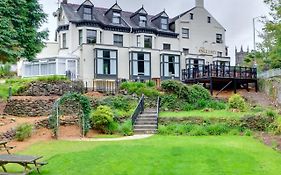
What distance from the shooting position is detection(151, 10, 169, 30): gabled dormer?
158 feet

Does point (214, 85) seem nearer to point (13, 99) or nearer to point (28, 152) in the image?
point (13, 99)

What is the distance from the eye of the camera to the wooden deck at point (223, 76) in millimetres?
35875

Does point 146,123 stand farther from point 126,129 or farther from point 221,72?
point 221,72

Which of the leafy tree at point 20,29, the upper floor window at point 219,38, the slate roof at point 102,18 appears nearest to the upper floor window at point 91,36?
the slate roof at point 102,18

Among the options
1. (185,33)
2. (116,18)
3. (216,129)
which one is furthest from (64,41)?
(216,129)

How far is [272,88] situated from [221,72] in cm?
488

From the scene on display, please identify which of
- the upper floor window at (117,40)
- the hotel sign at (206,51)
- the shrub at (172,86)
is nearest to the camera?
the shrub at (172,86)

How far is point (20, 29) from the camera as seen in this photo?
2559cm

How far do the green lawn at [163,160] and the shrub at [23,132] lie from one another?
105 inches

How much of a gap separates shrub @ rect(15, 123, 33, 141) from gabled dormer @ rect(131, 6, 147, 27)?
28622mm

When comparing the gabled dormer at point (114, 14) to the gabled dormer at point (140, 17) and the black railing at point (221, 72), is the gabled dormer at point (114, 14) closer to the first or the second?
the gabled dormer at point (140, 17)

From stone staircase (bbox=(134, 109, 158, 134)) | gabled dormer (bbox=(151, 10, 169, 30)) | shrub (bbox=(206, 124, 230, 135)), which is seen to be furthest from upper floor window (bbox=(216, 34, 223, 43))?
shrub (bbox=(206, 124, 230, 135))

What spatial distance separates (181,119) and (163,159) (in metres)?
11.1

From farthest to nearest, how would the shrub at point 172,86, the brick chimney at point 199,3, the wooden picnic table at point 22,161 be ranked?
the brick chimney at point 199,3 < the shrub at point 172,86 < the wooden picnic table at point 22,161
